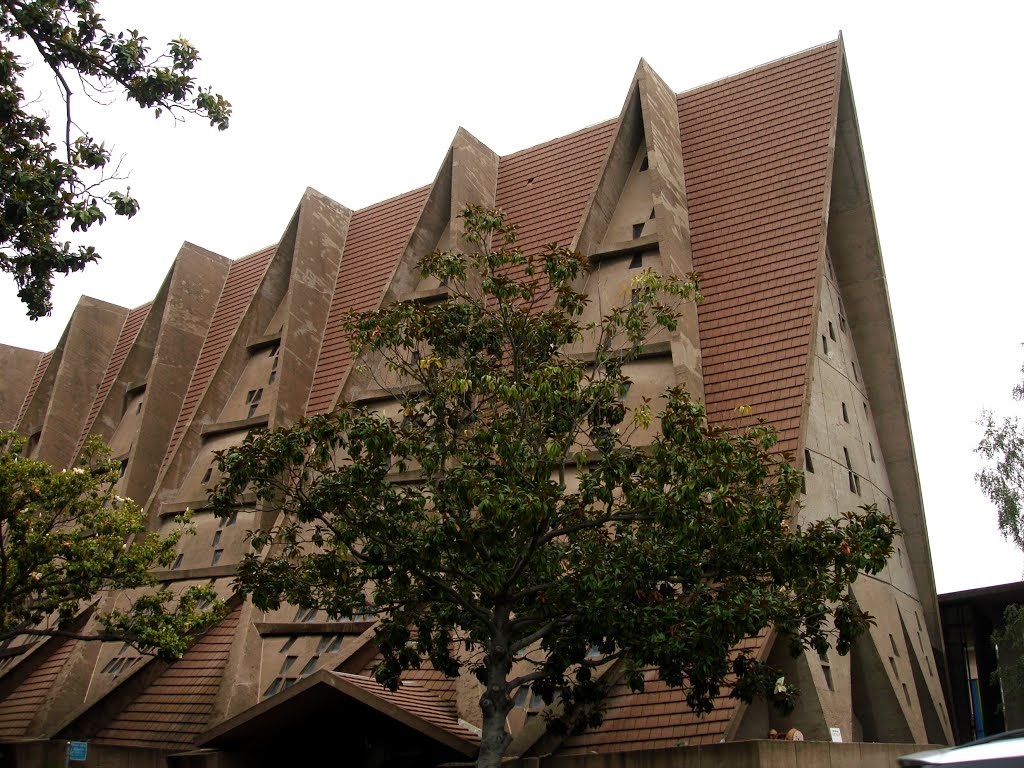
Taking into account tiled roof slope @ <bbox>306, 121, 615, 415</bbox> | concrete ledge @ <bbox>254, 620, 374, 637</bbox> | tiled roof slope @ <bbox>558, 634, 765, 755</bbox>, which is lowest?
tiled roof slope @ <bbox>558, 634, 765, 755</bbox>

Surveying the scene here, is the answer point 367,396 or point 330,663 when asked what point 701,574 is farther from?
point 367,396

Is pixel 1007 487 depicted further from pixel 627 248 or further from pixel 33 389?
pixel 33 389

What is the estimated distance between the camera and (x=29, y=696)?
87.1 feet

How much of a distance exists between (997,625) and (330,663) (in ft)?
62.4

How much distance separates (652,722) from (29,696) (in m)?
17.0

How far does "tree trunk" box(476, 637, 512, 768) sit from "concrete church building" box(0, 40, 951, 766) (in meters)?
2.73

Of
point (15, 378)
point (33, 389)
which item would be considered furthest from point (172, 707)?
point (15, 378)

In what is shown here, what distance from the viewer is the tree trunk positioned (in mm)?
14531

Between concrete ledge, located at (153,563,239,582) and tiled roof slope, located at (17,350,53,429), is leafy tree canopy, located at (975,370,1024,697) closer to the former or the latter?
concrete ledge, located at (153,563,239,582)

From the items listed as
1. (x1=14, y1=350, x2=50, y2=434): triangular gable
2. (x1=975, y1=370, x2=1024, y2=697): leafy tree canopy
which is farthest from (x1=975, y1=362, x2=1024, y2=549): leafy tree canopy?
(x1=14, y1=350, x2=50, y2=434): triangular gable

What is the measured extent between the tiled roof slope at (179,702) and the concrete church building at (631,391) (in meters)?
0.06

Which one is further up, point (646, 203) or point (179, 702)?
point (646, 203)

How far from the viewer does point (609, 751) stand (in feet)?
57.2

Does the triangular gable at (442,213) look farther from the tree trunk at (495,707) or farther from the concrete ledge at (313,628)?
the tree trunk at (495,707)
